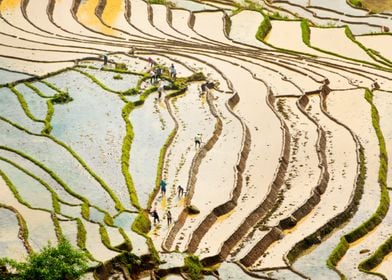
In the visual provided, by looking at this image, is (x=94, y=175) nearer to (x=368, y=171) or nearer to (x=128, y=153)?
(x=128, y=153)

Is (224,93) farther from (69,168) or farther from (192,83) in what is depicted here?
(69,168)

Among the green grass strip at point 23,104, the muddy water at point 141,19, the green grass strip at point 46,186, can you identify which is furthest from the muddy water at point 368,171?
the muddy water at point 141,19

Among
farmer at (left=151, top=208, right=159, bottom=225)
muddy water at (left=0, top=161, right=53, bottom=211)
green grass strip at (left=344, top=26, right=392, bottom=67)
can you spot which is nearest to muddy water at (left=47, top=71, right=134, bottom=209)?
farmer at (left=151, top=208, right=159, bottom=225)

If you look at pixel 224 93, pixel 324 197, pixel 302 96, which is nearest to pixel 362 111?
pixel 302 96

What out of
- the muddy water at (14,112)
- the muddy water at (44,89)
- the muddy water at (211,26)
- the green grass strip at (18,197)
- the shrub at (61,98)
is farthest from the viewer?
the muddy water at (211,26)

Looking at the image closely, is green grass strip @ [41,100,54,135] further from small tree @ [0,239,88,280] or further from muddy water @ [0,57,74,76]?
small tree @ [0,239,88,280]

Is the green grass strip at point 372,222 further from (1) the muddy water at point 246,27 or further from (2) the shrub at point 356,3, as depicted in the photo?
(2) the shrub at point 356,3
